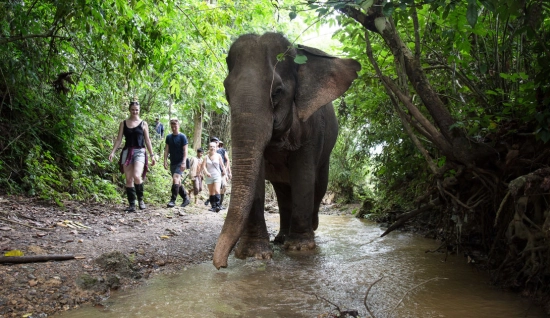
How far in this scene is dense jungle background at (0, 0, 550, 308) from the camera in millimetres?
3350

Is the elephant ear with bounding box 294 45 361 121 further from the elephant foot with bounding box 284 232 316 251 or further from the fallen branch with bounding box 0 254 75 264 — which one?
the fallen branch with bounding box 0 254 75 264

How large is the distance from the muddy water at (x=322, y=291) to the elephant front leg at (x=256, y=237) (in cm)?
16

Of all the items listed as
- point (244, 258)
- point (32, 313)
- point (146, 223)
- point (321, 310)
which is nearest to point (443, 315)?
point (321, 310)

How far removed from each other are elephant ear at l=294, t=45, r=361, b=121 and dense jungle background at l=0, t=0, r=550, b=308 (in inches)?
13.4

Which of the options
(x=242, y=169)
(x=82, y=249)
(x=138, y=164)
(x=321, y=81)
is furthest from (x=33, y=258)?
(x=138, y=164)

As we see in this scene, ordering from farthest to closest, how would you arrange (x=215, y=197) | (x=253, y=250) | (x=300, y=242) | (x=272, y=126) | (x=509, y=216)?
(x=215, y=197) < (x=300, y=242) < (x=253, y=250) < (x=272, y=126) < (x=509, y=216)

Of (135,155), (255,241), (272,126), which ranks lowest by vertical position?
(255,241)

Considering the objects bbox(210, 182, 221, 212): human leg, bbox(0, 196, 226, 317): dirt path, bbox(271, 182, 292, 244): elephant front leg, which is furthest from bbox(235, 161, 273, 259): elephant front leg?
bbox(210, 182, 221, 212): human leg

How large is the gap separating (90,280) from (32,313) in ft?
1.97

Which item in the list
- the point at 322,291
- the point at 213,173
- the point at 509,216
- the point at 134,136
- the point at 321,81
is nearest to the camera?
the point at 322,291

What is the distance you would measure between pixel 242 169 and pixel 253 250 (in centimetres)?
132

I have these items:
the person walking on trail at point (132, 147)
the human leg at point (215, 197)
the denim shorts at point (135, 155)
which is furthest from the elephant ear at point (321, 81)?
the human leg at point (215, 197)

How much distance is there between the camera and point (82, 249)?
170 inches

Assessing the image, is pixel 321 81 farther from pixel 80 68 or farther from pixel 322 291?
pixel 80 68
